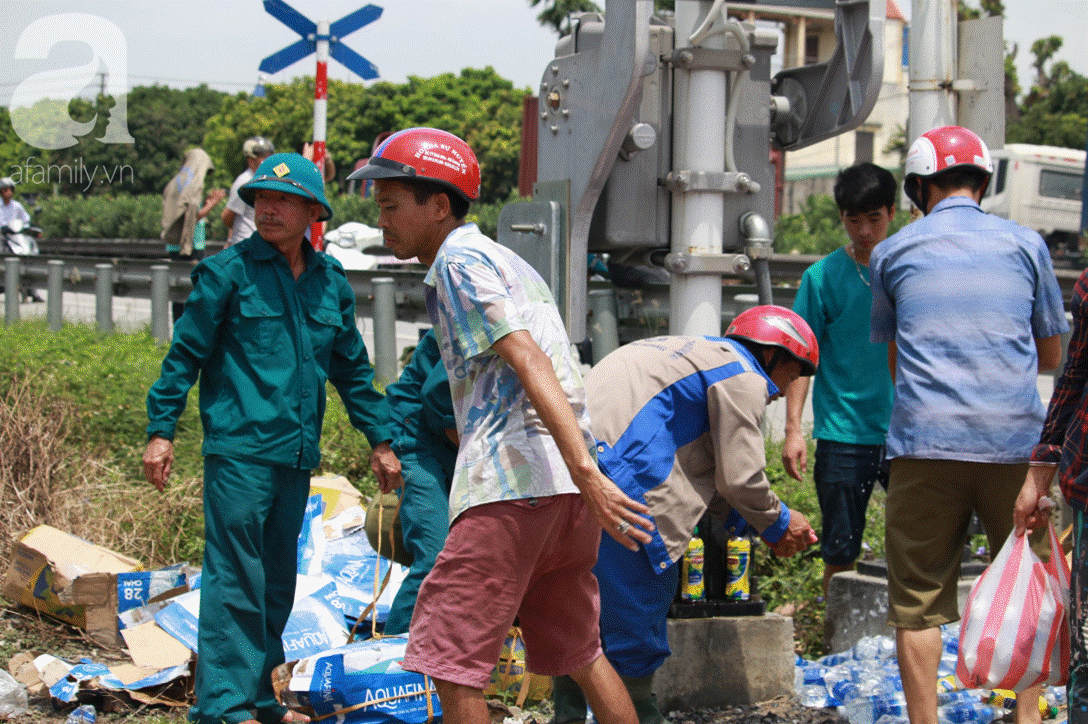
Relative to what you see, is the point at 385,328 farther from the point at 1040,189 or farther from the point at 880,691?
the point at 1040,189

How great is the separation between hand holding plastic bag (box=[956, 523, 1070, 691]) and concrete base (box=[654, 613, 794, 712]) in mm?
1171

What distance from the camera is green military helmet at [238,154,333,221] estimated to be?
13.8 ft

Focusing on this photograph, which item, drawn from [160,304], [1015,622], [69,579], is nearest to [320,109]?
[160,304]

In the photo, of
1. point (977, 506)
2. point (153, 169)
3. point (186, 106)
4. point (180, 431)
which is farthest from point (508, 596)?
point (186, 106)

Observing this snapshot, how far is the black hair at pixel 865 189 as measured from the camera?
509cm

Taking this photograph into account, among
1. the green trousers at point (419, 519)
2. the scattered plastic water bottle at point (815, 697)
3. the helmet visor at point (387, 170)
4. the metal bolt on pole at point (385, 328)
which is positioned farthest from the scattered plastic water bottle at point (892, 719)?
the metal bolt on pole at point (385, 328)

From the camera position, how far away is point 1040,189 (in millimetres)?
34906

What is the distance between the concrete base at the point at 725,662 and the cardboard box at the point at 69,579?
2306 millimetres

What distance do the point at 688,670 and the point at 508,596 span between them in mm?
1801

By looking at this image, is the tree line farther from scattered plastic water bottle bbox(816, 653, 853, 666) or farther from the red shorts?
the red shorts

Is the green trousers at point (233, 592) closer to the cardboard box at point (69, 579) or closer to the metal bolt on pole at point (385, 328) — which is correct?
the cardboard box at point (69, 579)

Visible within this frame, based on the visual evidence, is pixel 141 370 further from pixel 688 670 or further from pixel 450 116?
pixel 450 116

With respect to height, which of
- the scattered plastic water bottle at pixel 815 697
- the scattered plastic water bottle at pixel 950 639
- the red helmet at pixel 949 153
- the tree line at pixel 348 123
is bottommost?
the scattered plastic water bottle at pixel 815 697

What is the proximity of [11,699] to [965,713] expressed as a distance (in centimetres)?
335
